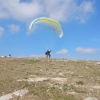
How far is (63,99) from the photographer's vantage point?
17812 mm

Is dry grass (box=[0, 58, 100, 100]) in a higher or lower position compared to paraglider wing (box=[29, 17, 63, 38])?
lower

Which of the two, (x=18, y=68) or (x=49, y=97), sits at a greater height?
(x=18, y=68)

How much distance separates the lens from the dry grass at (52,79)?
1858 centimetres

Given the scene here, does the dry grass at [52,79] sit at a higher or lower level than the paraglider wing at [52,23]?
lower

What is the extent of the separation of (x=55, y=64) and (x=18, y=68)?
5.38 meters

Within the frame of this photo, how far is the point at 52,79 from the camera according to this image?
21922mm

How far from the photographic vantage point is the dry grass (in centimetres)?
1858

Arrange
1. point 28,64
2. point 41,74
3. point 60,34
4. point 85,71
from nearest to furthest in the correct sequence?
point 41,74
point 85,71
point 28,64
point 60,34

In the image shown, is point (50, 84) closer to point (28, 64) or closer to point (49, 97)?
point (49, 97)

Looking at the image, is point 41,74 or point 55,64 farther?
point 55,64

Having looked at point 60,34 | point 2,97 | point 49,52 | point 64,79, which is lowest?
point 2,97

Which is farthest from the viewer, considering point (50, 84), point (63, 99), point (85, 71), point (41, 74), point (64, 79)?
point (85, 71)

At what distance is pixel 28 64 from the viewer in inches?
1152

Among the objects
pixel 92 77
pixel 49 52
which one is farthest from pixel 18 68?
pixel 49 52
